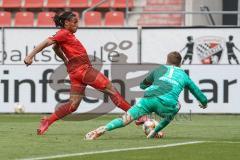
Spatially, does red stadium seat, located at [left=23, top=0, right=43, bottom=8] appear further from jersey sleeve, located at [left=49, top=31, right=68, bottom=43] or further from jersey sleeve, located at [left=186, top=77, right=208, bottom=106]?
jersey sleeve, located at [left=186, top=77, right=208, bottom=106]

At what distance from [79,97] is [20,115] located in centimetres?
595

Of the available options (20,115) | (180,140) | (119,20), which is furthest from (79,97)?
(119,20)

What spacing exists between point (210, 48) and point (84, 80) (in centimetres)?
700

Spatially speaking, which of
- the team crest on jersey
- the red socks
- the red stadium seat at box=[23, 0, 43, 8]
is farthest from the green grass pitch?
the red stadium seat at box=[23, 0, 43, 8]

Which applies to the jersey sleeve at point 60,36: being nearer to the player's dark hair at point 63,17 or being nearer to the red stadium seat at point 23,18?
the player's dark hair at point 63,17

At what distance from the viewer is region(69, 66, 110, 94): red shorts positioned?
14.0 metres

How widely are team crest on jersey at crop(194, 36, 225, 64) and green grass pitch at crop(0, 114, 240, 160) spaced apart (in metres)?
2.47

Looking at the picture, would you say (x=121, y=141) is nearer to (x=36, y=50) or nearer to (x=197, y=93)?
(x=197, y=93)

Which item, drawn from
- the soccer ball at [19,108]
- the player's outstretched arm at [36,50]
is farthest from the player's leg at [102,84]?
the soccer ball at [19,108]

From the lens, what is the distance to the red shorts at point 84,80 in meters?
14.0

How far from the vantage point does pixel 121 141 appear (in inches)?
495

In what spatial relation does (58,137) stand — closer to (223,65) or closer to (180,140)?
(180,140)

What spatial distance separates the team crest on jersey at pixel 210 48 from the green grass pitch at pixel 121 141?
2473 millimetres

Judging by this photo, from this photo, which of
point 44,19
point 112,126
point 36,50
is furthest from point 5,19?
point 112,126
